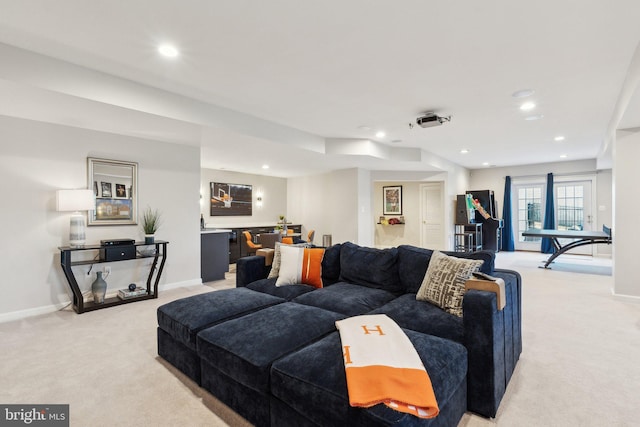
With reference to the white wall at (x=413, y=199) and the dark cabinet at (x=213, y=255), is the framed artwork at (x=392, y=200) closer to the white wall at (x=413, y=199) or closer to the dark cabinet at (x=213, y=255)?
the white wall at (x=413, y=199)

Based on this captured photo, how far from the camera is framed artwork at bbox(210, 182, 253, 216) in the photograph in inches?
301

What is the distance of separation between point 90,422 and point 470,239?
343 inches

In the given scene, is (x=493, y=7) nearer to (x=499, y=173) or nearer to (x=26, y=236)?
(x=26, y=236)

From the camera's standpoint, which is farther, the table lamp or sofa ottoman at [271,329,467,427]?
the table lamp

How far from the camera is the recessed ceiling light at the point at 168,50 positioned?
8.44 ft

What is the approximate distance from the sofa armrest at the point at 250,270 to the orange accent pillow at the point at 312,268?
0.56 meters

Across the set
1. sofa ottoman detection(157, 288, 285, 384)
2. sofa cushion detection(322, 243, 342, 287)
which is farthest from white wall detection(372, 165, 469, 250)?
sofa ottoman detection(157, 288, 285, 384)

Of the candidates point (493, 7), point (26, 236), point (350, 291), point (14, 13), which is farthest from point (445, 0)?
point (26, 236)

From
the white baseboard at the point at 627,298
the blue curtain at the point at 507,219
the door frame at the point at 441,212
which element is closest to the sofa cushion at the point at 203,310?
the white baseboard at the point at 627,298

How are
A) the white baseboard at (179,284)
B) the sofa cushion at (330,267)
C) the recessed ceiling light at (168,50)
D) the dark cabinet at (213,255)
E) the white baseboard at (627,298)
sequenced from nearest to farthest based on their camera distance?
1. the recessed ceiling light at (168,50)
2. the sofa cushion at (330,267)
3. the white baseboard at (627,298)
4. the white baseboard at (179,284)
5. the dark cabinet at (213,255)

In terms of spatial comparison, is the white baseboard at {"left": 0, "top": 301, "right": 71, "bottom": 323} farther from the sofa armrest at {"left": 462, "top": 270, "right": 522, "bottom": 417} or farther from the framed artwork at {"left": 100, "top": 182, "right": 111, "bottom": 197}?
Result: the sofa armrest at {"left": 462, "top": 270, "right": 522, "bottom": 417}

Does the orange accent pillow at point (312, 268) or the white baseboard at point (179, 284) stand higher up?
the orange accent pillow at point (312, 268)

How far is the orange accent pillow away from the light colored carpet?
4.28 feet

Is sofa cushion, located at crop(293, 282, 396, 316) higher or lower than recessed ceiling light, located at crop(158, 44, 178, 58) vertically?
lower
